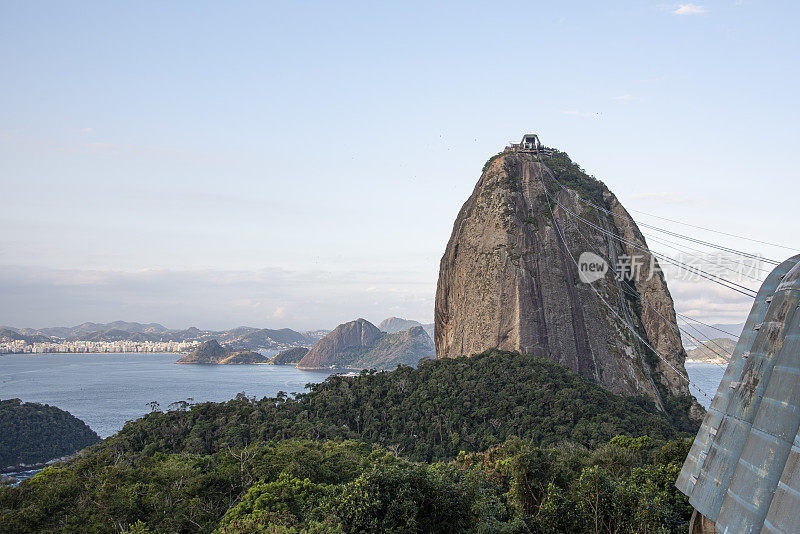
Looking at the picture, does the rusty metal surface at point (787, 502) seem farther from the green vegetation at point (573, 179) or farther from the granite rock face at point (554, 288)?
the green vegetation at point (573, 179)

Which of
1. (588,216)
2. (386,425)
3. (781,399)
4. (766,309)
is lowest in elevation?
(386,425)

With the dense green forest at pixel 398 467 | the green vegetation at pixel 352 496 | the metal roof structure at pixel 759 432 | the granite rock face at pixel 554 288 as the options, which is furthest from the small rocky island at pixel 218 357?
the metal roof structure at pixel 759 432

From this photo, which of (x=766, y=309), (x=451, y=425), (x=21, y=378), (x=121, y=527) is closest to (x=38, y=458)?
(x=451, y=425)

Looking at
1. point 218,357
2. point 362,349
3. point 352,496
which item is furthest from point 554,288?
point 218,357

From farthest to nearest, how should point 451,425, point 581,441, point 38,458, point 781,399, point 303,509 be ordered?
1. point 38,458
2. point 451,425
3. point 581,441
4. point 303,509
5. point 781,399

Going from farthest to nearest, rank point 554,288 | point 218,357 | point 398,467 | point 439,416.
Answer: point 218,357 < point 554,288 < point 439,416 < point 398,467

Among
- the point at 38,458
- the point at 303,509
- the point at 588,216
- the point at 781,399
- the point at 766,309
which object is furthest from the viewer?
the point at 38,458

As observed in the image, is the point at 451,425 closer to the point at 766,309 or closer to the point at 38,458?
the point at 766,309

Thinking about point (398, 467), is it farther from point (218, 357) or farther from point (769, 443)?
point (218, 357)
